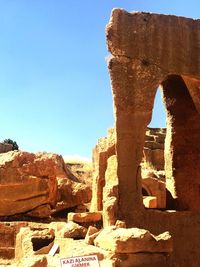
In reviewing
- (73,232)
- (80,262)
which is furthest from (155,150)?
(80,262)

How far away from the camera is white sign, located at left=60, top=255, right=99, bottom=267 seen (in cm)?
460

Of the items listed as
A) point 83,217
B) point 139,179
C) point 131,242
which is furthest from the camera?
point 83,217

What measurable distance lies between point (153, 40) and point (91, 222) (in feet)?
14.2

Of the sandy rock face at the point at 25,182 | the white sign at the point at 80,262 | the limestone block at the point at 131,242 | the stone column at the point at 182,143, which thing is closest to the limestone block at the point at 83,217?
the stone column at the point at 182,143

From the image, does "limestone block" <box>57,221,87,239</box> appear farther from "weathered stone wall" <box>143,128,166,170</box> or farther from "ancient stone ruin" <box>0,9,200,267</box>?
"weathered stone wall" <box>143,128,166,170</box>

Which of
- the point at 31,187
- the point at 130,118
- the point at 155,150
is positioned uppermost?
the point at 155,150

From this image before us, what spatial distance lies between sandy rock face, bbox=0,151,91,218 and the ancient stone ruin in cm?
21

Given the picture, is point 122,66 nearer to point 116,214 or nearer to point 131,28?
point 131,28

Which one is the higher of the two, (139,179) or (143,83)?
(143,83)

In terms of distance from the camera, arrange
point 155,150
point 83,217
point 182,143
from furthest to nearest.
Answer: point 155,150, point 182,143, point 83,217

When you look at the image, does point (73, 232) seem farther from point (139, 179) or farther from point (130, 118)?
point (130, 118)

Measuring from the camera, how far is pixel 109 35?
404 inches

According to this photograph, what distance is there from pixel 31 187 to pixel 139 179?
714 centimetres

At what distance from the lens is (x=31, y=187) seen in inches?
645
